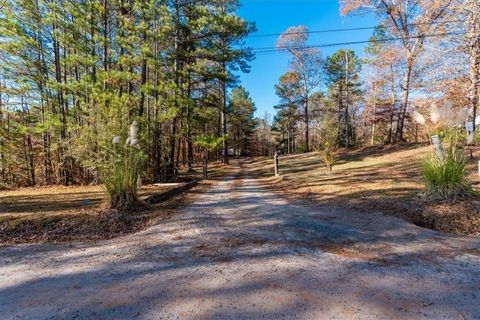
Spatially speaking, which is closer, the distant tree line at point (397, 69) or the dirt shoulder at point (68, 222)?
the dirt shoulder at point (68, 222)

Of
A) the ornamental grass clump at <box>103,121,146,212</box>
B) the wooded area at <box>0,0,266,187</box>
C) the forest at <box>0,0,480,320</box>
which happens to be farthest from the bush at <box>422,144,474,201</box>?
the wooded area at <box>0,0,266,187</box>

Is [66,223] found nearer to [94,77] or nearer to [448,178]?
[448,178]

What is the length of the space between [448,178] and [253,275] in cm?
424

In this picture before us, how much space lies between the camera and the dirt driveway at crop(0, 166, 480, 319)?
6.41 feet

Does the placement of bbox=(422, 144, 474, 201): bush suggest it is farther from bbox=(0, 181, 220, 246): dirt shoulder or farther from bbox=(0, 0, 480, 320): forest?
bbox=(0, 181, 220, 246): dirt shoulder

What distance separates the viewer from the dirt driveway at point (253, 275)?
6.41 feet

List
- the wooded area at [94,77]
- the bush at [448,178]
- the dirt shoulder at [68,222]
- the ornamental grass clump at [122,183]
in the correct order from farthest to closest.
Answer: the wooded area at [94,77]
the ornamental grass clump at [122,183]
the bush at [448,178]
the dirt shoulder at [68,222]

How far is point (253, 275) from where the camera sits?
249 cm

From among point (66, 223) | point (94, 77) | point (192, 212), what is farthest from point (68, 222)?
point (94, 77)

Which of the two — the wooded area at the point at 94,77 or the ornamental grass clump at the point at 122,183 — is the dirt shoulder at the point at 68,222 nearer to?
the ornamental grass clump at the point at 122,183

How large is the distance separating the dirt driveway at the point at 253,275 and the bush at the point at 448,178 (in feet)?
4.38

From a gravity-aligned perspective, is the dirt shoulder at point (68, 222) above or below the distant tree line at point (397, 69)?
below

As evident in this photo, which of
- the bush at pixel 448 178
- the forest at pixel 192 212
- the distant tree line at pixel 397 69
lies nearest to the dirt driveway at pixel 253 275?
the forest at pixel 192 212

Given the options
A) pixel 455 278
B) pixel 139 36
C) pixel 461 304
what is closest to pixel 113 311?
pixel 461 304
